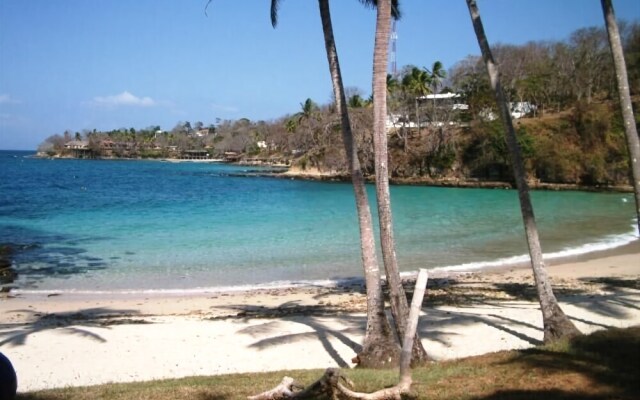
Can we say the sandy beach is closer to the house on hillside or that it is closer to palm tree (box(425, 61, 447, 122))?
palm tree (box(425, 61, 447, 122))

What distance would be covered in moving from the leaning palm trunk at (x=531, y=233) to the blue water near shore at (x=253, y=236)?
10.5 metres

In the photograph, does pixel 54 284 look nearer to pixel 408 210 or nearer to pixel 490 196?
pixel 408 210

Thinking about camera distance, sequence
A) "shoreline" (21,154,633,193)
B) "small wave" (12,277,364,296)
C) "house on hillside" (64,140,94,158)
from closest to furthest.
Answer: "small wave" (12,277,364,296) < "shoreline" (21,154,633,193) < "house on hillside" (64,140,94,158)

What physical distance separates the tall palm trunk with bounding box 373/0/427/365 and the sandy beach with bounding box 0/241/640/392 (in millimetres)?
1118

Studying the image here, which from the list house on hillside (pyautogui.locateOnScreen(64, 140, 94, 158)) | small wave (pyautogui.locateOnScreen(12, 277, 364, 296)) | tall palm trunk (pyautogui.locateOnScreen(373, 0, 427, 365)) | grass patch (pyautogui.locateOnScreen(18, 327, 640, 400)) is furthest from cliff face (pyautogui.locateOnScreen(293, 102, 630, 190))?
house on hillside (pyautogui.locateOnScreen(64, 140, 94, 158))

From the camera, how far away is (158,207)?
157 ft

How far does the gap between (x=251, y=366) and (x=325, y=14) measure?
5.50 m

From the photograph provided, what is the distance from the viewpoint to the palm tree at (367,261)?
8703 mm

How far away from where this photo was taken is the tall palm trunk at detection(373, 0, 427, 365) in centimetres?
842

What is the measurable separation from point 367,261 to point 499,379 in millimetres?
2995

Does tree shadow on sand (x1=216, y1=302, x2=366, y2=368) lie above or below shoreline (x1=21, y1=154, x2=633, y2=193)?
below

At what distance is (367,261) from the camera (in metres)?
8.94

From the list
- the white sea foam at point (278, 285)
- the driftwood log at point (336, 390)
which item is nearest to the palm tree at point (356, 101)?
the white sea foam at point (278, 285)

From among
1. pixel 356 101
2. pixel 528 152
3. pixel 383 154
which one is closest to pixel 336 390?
pixel 383 154
